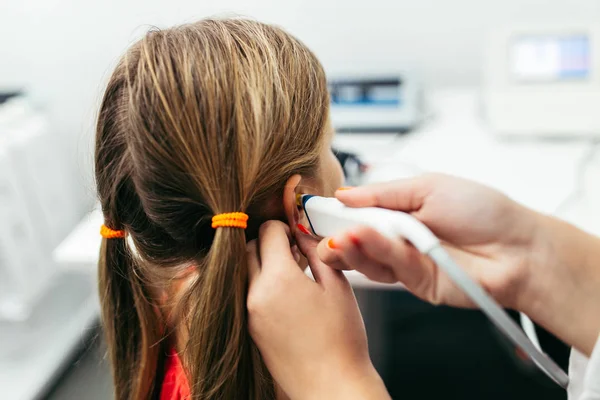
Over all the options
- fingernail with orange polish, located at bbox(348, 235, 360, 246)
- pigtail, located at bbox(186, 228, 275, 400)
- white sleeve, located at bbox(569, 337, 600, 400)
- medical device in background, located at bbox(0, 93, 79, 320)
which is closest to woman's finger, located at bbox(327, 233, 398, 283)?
fingernail with orange polish, located at bbox(348, 235, 360, 246)

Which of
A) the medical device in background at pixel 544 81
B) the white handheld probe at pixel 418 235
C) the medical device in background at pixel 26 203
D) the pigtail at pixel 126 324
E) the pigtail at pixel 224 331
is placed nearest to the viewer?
the white handheld probe at pixel 418 235

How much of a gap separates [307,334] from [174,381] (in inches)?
12.0

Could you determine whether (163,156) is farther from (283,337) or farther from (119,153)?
(283,337)

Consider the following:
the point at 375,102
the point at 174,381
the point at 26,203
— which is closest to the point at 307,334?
the point at 174,381

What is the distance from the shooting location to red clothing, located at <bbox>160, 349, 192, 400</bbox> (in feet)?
2.55

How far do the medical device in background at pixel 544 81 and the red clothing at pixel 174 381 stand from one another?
2.82 feet

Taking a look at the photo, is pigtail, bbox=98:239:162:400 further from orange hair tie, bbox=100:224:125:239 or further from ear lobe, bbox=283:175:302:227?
ear lobe, bbox=283:175:302:227

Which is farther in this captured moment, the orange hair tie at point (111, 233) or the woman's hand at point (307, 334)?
the orange hair tie at point (111, 233)

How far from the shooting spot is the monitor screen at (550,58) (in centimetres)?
125

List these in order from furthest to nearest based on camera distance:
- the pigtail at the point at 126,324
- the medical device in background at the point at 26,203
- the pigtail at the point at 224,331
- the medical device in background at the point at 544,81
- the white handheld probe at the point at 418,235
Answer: the medical device in background at the point at 26,203 < the medical device in background at the point at 544,81 < the pigtail at the point at 126,324 < the pigtail at the point at 224,331 < the white handheld probe at the point at 418,235

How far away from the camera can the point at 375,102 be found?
4.39 feet

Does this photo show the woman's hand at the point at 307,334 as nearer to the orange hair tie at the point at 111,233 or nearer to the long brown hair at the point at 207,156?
the long brown hair at the point at 207,156

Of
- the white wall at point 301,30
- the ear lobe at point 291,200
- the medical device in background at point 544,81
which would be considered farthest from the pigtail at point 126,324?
the medical device in background at point 544,81

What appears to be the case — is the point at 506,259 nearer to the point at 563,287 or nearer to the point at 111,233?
the point at 563,287
